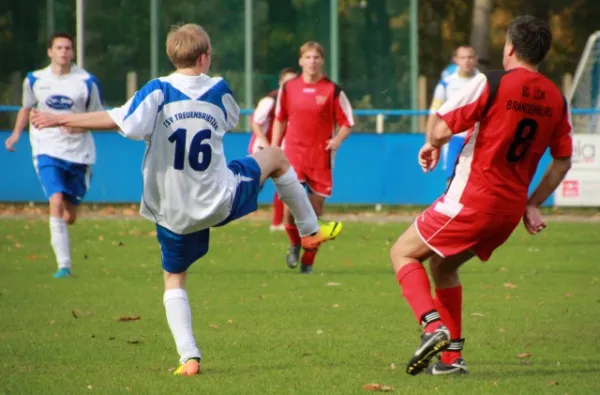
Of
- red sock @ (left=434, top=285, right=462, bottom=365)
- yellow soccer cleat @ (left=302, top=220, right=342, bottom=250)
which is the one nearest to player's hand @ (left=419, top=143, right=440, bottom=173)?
red sock @ (left=434, top=285, right=462, bottom=365)

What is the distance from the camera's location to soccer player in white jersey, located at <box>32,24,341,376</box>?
285 inches

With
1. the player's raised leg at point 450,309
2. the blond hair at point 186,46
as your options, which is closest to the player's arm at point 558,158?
the player's raised leg at point 450,309

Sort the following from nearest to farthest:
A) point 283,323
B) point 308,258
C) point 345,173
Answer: point 283,323 → point 308,258 → point 345,173

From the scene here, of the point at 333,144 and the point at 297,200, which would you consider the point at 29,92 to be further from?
the point at 297,200

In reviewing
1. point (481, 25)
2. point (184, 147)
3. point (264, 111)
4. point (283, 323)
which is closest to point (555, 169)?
point (184, 147)

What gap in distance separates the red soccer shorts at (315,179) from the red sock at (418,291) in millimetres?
6568

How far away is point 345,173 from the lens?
21344 millimetres

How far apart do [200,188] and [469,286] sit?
16.8 feet

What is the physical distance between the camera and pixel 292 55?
24.6 metres

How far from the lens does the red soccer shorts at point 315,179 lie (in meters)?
13.9

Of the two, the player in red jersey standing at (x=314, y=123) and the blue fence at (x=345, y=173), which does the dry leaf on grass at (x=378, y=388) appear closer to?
the player in red jersey standing at (x=314, y=123)

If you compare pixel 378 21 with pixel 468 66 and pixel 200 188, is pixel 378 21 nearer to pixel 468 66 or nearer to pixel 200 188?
pixel 468 66

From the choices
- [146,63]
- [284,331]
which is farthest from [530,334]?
[146,63]

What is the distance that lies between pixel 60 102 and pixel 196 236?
17.6 feet
